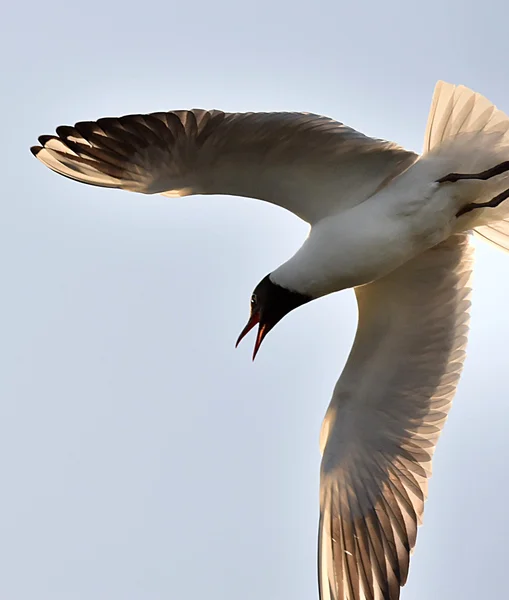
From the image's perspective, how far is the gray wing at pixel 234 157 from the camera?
5.98 metres

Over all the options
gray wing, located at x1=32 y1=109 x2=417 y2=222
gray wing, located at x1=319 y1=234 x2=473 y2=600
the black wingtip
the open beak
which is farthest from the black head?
the black wingtip

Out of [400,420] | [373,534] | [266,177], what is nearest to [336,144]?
[266,177]

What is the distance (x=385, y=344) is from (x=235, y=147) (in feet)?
5.20

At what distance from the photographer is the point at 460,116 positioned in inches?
248

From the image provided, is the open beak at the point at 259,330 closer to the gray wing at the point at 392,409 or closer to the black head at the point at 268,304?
the black head at the point at 268,304

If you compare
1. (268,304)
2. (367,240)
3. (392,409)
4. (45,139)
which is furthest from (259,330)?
(45,139)

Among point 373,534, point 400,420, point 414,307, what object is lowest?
Answer: point 373,534

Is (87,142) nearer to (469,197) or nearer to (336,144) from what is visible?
(336,144)

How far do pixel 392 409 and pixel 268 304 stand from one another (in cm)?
105

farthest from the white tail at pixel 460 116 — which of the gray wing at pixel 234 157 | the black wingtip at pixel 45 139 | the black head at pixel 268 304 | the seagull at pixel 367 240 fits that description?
the black wingtip at pixel 45 139

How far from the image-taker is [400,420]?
6984 mm

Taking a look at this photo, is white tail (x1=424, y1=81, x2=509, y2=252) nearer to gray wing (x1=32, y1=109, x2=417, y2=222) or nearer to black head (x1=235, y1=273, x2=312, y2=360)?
gray wing (x1=32, y1=109, x2=417, y2=222)

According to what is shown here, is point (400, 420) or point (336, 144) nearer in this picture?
point (336, 144)

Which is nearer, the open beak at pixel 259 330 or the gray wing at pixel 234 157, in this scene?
the gray wing at pixel 234 157
